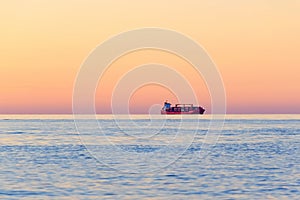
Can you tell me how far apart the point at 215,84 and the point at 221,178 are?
12.8 m

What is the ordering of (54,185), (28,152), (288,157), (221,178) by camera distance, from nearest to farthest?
(54,185) → (221,178) → (288,157) → (28,152)

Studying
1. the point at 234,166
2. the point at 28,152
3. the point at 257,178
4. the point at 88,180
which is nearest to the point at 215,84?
the point at 234,166

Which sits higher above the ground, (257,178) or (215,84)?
(215,84)

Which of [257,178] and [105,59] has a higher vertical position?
[105,59]

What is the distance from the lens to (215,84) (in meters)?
50.3

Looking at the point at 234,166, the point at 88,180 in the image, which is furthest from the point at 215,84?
the point at 88,180

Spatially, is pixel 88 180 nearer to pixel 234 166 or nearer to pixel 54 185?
pixel 54 185

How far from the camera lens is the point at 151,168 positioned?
4478 cm

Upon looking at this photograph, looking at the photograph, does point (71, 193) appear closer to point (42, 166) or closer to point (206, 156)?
point (42, 166)

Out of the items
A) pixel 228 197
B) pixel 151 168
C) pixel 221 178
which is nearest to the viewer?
pixel 228 197

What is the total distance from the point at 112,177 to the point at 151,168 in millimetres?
5585

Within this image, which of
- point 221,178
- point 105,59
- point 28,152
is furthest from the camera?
point 28,152

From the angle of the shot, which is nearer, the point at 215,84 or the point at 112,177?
the point at 112,177

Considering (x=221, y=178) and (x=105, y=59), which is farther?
(x=105, y=59)
